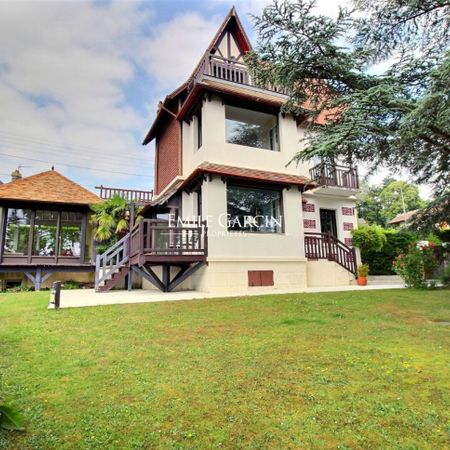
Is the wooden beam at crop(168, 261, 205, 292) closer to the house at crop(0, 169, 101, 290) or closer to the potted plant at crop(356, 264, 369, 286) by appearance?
the house at crop(0, 169, 101, 290)

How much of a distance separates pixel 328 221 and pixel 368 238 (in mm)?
1933

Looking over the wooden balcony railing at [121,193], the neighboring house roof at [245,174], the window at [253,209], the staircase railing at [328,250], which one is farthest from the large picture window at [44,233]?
the staircase railing at [328,250]

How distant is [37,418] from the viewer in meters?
2.12

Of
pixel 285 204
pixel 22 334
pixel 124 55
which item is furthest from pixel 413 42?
pixel 124 55

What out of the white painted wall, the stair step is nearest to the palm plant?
the white painted wall

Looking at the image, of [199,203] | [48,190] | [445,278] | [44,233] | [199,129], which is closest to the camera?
[445,278]

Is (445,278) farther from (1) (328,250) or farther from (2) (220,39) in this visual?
(2) (220,39)

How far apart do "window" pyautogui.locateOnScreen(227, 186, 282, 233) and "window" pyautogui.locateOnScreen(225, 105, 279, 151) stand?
6.50 feet

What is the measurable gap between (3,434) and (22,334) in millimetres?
2928

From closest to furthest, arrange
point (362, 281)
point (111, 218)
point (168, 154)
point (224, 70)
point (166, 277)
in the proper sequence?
point (166, 277) → point (224, 70) → point (362, 281) → point (111, 218) → point (168, 154)

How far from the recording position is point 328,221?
14.7 m

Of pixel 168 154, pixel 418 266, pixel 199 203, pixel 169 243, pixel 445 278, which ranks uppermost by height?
pixel 168 154

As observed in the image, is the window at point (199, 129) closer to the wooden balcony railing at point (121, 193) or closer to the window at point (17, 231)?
the wooden balcony railing at point (121, 193)

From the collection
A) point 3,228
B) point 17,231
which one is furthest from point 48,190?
point 3,228
